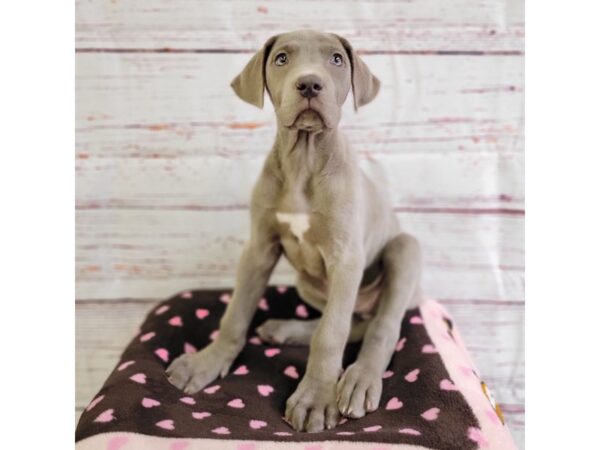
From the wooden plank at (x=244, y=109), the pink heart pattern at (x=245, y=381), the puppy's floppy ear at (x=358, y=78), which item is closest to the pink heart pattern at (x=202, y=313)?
the pink heart pattern at (x=245, y=381)

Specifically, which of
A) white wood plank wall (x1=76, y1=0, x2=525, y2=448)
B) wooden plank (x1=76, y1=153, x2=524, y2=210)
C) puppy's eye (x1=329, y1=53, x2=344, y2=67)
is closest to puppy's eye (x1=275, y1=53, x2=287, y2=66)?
puppy's eye (x1=329, y1=53, x2=344, y2=67)

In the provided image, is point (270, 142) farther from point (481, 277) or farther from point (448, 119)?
point (481, 277)

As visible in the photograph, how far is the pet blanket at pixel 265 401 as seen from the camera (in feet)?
5.38

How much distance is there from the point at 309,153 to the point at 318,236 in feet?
1.02

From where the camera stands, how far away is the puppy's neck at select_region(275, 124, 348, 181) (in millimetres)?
2061

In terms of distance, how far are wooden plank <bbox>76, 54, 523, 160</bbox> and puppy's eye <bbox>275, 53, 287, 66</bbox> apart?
2.73ft

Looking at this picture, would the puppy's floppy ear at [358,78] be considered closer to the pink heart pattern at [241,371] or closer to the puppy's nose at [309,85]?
the puppy's nose at [309,85]

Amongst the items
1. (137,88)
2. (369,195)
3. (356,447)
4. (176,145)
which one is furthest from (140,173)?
(356,447)

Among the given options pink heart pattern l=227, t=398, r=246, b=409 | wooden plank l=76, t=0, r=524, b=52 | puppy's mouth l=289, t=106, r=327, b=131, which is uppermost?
wooden plank l=76, t=0, r=524, b=52

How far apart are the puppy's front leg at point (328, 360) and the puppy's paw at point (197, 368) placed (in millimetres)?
364

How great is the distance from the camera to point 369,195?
2.36 metres

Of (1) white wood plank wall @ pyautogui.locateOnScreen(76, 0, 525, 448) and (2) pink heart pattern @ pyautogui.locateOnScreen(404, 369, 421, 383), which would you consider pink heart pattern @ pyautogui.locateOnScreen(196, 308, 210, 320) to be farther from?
(2) pink heart pattern @ pyautogui.locateOnScreen(404, 369, 421, 383)

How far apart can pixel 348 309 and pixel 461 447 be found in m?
0.60

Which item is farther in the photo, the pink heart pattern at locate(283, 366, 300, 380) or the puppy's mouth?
the pink heart pattern at locate(283, 366, 300, 380)
